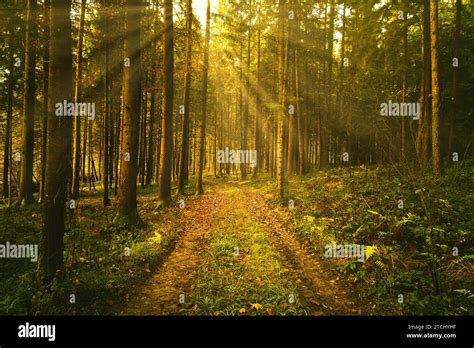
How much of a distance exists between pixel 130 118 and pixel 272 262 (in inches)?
283

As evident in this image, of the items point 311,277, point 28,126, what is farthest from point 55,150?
point 28,126

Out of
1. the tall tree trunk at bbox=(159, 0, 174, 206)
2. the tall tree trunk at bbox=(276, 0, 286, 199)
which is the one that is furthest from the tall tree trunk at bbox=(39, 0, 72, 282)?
the tall tree trunk at bbox=(276, 0, 286, 199)

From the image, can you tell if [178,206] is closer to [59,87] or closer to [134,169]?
[134,169]

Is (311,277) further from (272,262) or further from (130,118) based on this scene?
(130,118)

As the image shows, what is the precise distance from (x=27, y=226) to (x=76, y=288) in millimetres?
5899

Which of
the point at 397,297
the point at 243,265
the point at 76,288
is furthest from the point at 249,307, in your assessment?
the point at 76,288

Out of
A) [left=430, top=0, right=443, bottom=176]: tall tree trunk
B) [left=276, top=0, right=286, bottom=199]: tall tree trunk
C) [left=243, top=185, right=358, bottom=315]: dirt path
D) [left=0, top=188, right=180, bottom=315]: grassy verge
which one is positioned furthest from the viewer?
[left=276, top=0, right=286, bottom=199]: tall tree trunk

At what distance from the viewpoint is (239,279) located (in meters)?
6.27

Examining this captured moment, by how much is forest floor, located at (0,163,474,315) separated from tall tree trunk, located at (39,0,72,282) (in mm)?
451

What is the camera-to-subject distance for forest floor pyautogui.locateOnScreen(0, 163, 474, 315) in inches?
202

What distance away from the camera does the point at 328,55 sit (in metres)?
21.9

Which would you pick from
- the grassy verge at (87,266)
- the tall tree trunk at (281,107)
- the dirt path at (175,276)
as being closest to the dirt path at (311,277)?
the dirt path at (175,276)

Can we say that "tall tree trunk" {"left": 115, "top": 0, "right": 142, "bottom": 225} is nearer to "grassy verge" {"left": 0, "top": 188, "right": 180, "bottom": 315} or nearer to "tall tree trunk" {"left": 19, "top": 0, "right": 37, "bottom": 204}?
"grassy verge" {"left": 0, "top": 188, "right": 180, "bottom": 315}

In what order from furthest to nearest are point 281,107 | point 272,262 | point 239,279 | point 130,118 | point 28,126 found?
point 281,107
point 28,126
point 130,118
point 272,262
point 239,279
